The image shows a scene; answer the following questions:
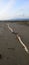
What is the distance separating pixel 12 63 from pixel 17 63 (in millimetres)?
194

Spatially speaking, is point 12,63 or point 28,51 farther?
point 28,51

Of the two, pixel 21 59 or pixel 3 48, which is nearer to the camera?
pixel 21 59

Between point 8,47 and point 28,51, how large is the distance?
1253mm

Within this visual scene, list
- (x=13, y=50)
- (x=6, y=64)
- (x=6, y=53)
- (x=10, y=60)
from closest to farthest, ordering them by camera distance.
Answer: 1. (x=6, y=64)
2. (x=10, y=60)
3. (x=6, y=53)
4. (x=13, y=50)

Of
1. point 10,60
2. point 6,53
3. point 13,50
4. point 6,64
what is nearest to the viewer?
point 6,64

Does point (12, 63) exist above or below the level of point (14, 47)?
below

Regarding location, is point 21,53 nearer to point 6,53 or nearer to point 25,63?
point 6,53

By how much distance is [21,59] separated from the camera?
24.5ft

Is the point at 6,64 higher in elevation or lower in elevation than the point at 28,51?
lower

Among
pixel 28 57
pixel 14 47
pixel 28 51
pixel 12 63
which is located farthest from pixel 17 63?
pixel 14 47

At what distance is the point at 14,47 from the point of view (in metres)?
9.47

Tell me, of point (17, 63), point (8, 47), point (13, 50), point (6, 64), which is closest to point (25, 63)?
point (17, 63)

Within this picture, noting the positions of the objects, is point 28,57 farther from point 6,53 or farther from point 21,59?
point 6,53

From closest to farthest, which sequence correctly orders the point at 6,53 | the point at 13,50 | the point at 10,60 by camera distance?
the point at 10,60, the point at 6,53, the point at 13,50
